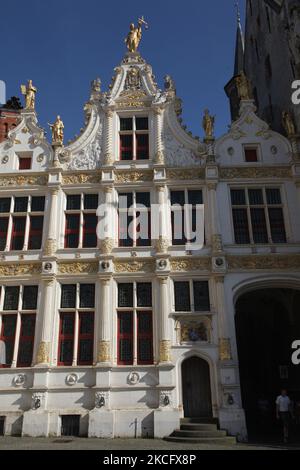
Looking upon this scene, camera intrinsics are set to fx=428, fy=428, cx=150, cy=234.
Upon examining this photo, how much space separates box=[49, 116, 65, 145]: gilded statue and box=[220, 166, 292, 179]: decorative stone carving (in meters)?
7.53

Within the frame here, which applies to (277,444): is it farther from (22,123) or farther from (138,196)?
(22,123)

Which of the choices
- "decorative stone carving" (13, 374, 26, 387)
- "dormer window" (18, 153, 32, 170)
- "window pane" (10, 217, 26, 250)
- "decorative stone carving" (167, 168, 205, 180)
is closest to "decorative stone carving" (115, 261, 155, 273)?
"decorative stone carving" (167, 168, 205, 180)

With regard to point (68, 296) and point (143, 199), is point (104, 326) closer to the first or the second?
point (68, 296)

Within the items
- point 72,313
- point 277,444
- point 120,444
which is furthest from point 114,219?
point 277,444

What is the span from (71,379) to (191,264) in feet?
20.8

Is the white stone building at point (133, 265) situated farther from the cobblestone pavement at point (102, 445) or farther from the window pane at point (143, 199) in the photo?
the cobblestone pavement at point (102, 445)

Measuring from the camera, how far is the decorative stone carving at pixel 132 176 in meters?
18.8

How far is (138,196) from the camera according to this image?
18.8 m

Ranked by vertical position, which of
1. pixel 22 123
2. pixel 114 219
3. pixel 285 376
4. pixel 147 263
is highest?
pixel 22 123

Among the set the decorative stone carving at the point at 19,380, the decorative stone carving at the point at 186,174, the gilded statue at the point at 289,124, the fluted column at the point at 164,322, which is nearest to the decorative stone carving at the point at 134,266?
the fluted column at the point at 164,322

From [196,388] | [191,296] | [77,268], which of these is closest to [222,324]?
[191,296]

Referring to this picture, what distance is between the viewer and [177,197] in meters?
18.7
